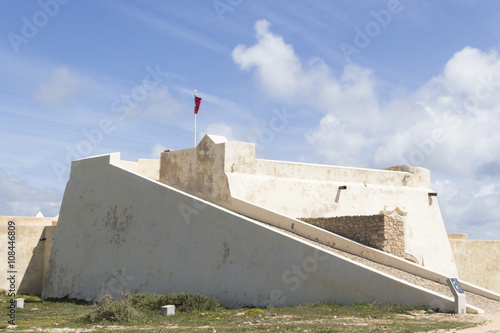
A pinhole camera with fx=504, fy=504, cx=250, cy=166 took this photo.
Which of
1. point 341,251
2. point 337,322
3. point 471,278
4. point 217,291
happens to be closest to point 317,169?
point 341,251

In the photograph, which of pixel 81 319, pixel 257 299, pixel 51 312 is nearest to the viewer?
pixel 81 319

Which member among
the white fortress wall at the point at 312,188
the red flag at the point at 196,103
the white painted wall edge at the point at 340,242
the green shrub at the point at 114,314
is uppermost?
the red flag at the point at 196,103

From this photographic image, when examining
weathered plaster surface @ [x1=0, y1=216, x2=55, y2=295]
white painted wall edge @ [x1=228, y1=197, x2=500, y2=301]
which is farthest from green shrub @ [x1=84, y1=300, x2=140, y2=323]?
weathered plaster surface @ [x1=0, y1=216, x2=55, y2=295]

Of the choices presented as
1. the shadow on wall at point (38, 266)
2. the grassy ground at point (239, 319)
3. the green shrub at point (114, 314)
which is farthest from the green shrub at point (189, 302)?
the shadow on wall at point (38, 266)

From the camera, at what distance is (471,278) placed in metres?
22.7

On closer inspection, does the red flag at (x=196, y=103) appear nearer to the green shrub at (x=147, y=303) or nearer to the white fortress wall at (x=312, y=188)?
the white fortress wall at (x=312, y=188)

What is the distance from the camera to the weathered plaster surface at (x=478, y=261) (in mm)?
22672

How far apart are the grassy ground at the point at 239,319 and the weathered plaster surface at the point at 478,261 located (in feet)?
41.9

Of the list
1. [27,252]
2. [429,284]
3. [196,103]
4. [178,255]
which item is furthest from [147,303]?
[27,252]

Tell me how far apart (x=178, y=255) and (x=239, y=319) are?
5.40m

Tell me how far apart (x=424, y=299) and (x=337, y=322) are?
8.61 ft

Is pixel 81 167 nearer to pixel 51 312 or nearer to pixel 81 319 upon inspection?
pixel 51 312

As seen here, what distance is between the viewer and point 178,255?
1647 cm

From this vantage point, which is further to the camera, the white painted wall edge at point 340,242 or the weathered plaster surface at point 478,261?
the weathered plaster surface at point 478,261
